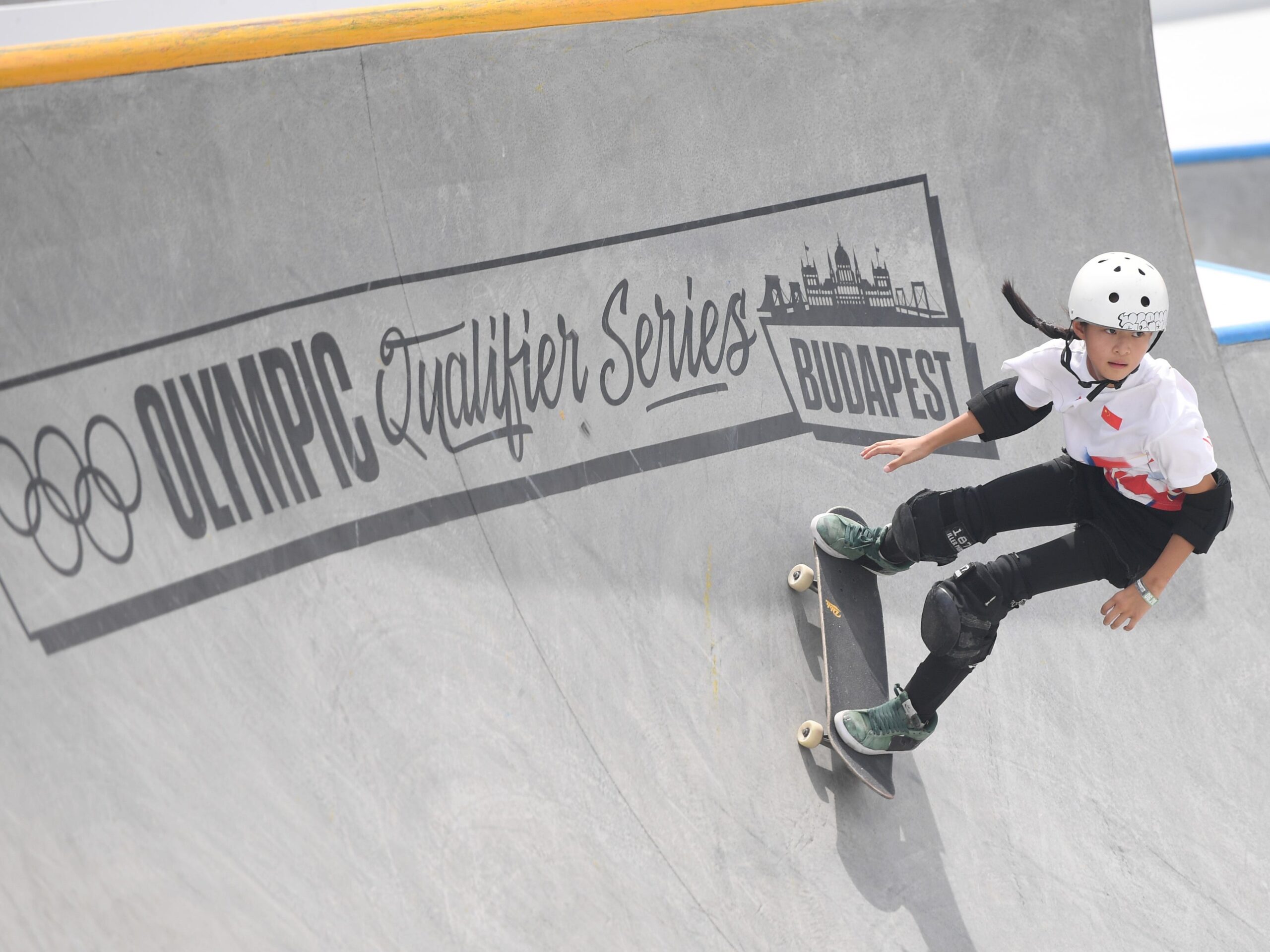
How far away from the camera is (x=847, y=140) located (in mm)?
4953

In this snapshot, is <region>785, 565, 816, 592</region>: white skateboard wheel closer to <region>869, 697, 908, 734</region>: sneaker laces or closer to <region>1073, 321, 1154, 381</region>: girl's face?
<region>869, 697, 908, 734</region>: sneaker laces

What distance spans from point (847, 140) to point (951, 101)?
2.50ft

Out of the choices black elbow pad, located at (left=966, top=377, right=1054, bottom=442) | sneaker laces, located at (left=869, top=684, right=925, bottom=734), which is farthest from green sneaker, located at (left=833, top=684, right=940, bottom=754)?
black elbow pad, located at (left=966, top=377, right=1054, bottom=442)

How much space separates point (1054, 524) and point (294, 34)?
10.5ft

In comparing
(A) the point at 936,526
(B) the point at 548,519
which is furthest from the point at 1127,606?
(B) the point at 548,519

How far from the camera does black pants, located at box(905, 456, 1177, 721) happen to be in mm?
3549

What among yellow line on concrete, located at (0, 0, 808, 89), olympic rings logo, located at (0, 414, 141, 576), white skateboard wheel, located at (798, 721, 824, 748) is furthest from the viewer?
white skateboard wheel, located at (798, 721, 824, 748)

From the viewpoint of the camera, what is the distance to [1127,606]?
10.8 feet

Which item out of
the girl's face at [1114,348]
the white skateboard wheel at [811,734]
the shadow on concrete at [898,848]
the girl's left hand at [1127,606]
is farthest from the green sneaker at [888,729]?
the girl's face at [1114,348]

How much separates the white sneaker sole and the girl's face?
1.55 m

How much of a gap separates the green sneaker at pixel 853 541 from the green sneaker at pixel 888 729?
0.51 meters

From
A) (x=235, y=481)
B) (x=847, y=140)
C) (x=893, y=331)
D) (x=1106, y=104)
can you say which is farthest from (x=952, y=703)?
(x=1106, y=104)

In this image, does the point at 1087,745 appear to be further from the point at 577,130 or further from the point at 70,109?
the point at 70,109

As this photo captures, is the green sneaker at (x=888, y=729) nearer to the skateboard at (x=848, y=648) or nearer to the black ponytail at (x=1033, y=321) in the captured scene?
the skateboard at (x=848, y=648)
